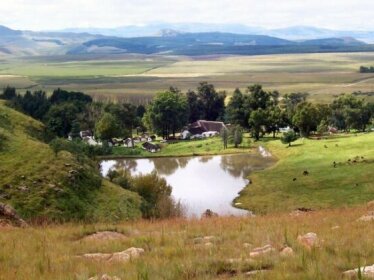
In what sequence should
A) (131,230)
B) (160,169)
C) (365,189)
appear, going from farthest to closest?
(160,169), (365,189), (131,230)

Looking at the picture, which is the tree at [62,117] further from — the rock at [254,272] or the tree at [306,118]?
the rock at [254,272]

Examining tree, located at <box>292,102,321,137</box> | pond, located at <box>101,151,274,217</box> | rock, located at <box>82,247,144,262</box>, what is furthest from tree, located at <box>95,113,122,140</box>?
rock, located at <box>82,247,144,262</box>

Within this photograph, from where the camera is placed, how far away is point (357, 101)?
383ft

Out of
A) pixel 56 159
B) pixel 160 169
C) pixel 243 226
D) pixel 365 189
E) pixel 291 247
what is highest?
pixel 291 247

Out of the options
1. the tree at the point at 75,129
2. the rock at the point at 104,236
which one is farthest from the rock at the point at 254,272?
the tree at the point at 75,129

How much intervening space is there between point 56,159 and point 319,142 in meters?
55.0

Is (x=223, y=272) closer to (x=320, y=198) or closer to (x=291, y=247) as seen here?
(x=291, y=247)

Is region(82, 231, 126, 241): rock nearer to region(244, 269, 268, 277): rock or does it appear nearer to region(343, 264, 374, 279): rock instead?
region(244, 269, 268, 277): rock

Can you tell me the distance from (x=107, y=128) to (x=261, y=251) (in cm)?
9399

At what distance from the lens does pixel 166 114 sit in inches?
4505

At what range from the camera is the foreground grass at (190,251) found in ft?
28.4

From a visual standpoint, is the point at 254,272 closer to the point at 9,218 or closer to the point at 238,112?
the point at 9,218

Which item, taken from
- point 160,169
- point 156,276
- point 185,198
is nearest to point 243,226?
point 156,276

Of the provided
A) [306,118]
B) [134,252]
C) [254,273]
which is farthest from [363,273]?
[306,118]
